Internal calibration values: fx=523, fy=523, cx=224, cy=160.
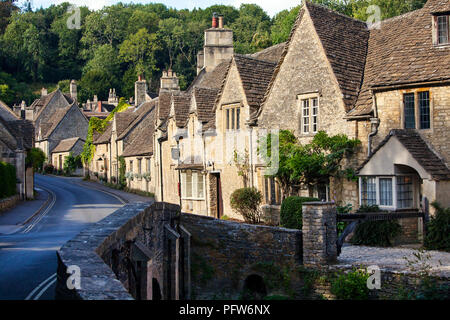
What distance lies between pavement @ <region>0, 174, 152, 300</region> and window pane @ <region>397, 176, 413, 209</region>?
11.4 m

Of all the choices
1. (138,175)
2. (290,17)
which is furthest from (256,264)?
(290,17)

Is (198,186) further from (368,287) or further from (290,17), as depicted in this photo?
(290,17)

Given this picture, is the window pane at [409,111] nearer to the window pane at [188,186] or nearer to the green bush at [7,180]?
the window pane at [188,186]

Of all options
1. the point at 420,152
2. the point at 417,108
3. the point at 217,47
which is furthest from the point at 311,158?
the point at 217,47

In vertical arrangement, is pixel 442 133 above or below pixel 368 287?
above

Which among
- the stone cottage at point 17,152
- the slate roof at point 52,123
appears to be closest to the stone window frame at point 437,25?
the stone cottage at point 17,152

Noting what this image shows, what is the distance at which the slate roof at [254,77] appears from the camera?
24797 millimetres

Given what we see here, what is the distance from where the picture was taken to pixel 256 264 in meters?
17.1

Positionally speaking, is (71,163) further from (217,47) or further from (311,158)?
(311,158)

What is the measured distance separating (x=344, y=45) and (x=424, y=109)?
5.36 m

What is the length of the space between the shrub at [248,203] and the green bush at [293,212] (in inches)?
168
